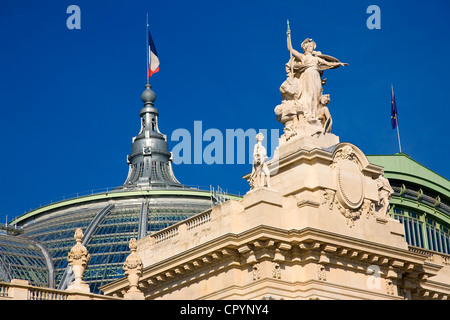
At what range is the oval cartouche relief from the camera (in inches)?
2158

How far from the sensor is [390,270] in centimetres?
5572

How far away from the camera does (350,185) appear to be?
182ft

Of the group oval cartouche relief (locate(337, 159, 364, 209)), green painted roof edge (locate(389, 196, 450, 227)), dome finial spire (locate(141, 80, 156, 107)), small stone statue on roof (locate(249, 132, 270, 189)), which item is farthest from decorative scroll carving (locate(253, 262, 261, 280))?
dome finial spire (locate(141, 80, 156, 107))

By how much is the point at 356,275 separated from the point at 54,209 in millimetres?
58052

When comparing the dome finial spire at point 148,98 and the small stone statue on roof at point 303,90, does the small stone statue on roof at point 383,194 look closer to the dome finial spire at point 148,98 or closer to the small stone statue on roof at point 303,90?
the small stone statue on roof at point 303,90

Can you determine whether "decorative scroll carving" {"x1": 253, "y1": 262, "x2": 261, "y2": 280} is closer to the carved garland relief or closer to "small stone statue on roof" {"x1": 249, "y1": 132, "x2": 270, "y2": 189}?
"small stone statue on roof" {"x1": 249, "y1": 132, "x2": 270, "y2": 189}

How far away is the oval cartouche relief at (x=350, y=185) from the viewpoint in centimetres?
5481

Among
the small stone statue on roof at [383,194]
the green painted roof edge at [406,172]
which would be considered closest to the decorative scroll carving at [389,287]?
the small stone statue on roof at [383,194]

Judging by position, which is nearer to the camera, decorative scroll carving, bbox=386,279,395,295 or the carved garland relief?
the carved garland relief

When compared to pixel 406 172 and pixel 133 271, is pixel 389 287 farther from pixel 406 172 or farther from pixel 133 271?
pixel 406 172
